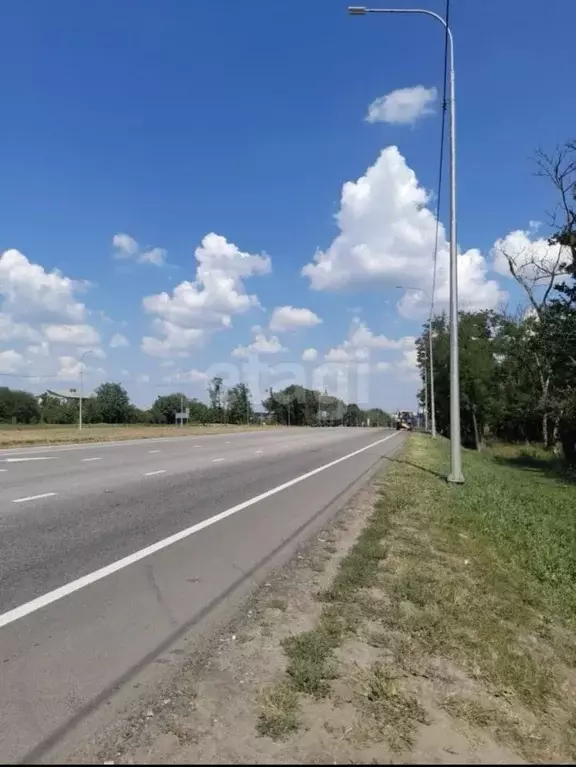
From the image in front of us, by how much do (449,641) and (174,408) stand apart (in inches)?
6113

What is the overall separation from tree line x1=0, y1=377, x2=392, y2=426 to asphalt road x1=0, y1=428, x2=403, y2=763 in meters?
113

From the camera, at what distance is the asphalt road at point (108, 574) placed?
151 inches

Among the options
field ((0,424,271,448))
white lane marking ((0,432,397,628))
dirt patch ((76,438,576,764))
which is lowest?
dirt patch ((76,438,576,764))

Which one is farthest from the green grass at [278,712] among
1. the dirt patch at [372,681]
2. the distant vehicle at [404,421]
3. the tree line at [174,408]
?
the tree line at [174,408]

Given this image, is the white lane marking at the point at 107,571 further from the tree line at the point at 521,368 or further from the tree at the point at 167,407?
the tree at the point at 167,407

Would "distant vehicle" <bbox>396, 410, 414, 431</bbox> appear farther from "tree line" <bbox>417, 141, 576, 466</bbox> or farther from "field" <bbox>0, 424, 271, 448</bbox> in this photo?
"field" <bbox>0, 424, 271, 448</bbox>

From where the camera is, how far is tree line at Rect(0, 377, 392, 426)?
12875 centimetres

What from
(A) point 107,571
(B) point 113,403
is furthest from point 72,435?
(B) point 113,403

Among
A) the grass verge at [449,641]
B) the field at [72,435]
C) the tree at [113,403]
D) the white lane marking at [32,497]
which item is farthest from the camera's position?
the tree at [113,403]

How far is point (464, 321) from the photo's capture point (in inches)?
2500

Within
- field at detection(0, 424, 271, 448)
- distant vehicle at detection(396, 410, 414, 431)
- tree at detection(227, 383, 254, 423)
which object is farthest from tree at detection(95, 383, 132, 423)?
field at detection(0, 424, 271, 448)

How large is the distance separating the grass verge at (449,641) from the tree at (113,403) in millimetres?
143832

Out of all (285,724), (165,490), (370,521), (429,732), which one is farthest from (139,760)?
(165,490)

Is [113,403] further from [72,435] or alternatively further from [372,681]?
[372,681]
